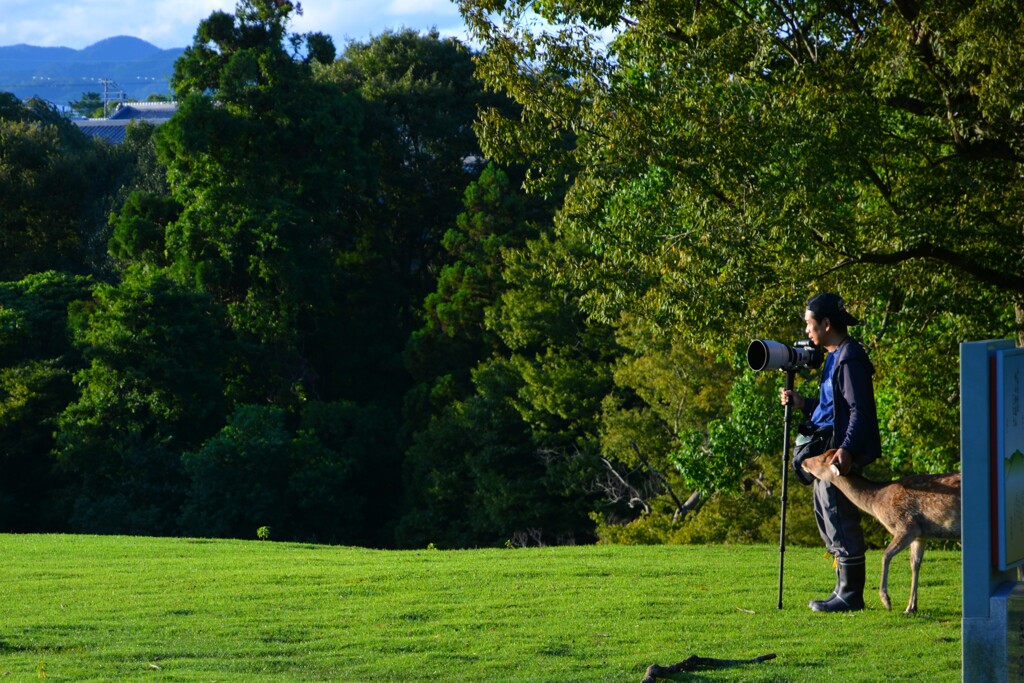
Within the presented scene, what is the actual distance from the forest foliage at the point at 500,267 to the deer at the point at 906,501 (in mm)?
3206

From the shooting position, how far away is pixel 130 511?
1431 inches

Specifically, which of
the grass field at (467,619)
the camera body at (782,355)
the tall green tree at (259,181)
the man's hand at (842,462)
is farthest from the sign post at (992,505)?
the tall green tree at (259,181)

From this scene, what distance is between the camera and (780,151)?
443 inches

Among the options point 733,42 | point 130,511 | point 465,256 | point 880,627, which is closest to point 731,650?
point 880,627

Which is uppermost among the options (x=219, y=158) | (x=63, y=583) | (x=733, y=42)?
(x=219, y=158)

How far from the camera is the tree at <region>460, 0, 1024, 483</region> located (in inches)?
438

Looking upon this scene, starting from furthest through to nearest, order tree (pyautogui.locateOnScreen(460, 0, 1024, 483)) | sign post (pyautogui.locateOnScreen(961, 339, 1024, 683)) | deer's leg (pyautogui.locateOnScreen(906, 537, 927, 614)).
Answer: tree (pyautogui.locateOnScreen(460, 0, 1024, 483)) < deer's leg (pyautogui.locateOnScreen(906, 537, 927, 614)) < sign post (pyautogui.locateOnScreen(961, 339, 1024, 683))

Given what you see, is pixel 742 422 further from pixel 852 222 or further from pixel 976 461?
pixel 976 461

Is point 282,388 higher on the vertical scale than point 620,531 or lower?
higher

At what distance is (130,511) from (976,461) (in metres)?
33.7

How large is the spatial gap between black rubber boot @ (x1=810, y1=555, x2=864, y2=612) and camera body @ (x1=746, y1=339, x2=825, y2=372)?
4.51 ft

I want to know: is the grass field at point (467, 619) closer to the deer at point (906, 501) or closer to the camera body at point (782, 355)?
the deer at point (906, 501)

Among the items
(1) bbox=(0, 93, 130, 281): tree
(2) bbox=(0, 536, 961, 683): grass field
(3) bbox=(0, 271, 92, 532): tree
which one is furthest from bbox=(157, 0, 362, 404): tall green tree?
(2) bbox=(0, 536, 961, 683): grass field

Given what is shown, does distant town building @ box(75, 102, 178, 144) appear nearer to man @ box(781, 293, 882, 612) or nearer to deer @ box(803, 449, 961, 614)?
man @ box(781, 293, 882, 612)
